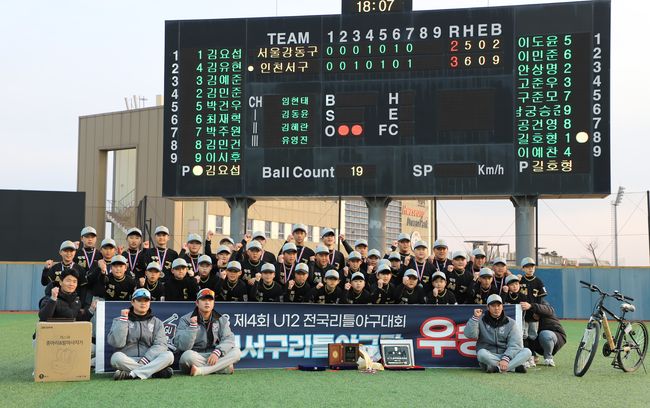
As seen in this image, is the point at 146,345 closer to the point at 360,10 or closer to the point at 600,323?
the point at 600,323

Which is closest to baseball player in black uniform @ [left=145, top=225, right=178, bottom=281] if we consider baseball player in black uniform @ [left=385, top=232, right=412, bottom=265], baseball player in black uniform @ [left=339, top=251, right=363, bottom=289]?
baseball player in black uniform @ [left=339, top=251, right=363, bottom=289]

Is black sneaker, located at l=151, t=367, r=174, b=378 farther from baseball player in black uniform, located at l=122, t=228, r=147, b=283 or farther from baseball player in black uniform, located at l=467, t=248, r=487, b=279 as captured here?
baseball player in black uniform, located at l=467, t=248, r=487, b=279

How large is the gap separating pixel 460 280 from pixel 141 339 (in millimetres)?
5275

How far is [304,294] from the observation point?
12312 mm

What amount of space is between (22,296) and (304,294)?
1757 centimetres

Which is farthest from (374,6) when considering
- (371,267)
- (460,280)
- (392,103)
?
(460,280)

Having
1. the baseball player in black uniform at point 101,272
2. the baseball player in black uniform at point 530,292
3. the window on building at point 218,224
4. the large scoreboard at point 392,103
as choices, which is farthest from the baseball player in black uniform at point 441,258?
the window on building at point 218,224

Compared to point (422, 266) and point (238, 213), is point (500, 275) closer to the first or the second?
point (422, 266)

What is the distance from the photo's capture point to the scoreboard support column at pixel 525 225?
67.4ft

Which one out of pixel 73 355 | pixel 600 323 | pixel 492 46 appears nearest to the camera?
pixel 73 355

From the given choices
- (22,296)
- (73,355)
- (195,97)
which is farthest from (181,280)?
(22,296)

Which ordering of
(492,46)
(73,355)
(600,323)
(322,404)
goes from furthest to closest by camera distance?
1. (492,46)
2. (600,323)
3. (73,355)
4. (322,404)

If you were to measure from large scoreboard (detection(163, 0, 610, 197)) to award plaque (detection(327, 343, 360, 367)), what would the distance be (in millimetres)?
9266

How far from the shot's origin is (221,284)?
39.2ft
